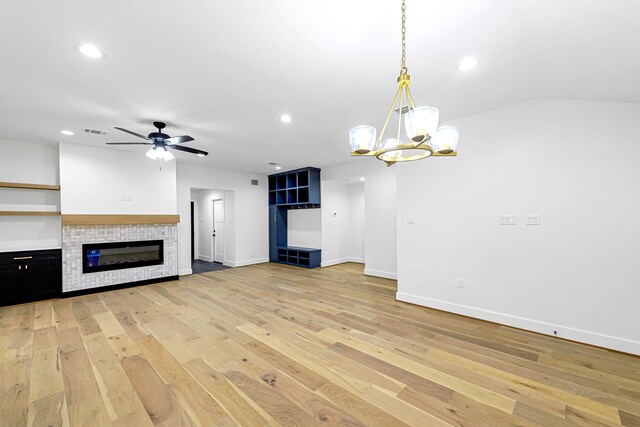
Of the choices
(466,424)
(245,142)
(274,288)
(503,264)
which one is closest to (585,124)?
(503,264)

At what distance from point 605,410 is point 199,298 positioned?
4854 millimetres

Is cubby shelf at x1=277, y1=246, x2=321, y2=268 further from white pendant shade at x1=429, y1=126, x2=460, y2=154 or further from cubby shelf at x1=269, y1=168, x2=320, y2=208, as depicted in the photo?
white pendant shade at x1=429, y1=126, x2=460, y2=154

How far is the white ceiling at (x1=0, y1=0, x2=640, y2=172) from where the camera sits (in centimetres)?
170

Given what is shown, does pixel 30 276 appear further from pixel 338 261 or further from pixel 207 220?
pixel 338 261

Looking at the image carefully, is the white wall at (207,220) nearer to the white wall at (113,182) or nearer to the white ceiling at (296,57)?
the white wall at (113,182)

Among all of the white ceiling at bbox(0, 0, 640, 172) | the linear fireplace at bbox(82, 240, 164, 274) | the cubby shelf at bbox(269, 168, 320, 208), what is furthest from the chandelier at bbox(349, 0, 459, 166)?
the linear fireplace at bbox(82, 240, 164, 274)

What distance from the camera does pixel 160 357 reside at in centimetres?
259

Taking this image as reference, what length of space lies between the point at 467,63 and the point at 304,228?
595 centimetres

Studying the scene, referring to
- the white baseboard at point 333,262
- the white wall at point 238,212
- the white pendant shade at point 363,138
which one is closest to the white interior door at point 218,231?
the white wall at point 238,212

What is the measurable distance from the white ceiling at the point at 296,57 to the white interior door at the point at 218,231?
15.0ft

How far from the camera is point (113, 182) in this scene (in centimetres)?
514

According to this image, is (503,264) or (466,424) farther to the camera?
(503,264)

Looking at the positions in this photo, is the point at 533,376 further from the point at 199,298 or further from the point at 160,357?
the point at 199,298

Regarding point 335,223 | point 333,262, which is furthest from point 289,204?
point 333,262
